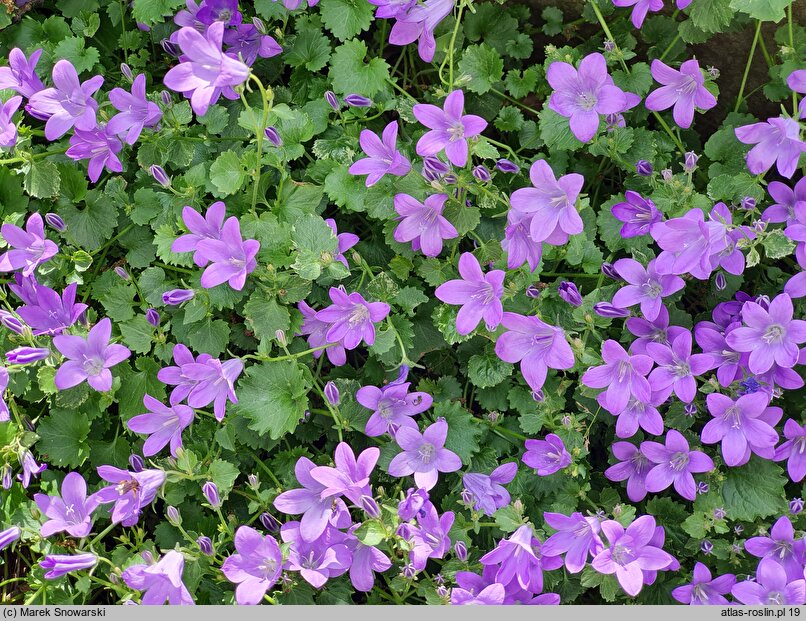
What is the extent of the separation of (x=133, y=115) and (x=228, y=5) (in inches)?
20.1

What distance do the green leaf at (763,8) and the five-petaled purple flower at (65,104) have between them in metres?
1.93

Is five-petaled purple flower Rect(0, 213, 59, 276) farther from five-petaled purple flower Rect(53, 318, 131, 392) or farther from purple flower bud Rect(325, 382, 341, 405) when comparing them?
purple flower bud Rect(325, 382, 341, 405)

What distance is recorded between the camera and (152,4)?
8.87 feet

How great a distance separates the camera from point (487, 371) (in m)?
2.51

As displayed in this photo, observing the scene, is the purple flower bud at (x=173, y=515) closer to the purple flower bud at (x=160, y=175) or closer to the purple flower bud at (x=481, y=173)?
the purple flower bud at (x=160, y=175)

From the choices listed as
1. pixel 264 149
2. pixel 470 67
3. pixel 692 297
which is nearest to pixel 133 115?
pixel 264 149

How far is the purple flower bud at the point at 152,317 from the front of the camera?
2494 millimetres

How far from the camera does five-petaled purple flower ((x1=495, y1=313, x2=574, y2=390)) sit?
217 cm

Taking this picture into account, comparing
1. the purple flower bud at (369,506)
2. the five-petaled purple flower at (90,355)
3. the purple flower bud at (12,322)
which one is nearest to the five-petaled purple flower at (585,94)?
the purple flower bud at (369,506)

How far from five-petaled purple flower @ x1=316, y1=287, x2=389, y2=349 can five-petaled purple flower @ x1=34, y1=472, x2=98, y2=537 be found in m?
0.86

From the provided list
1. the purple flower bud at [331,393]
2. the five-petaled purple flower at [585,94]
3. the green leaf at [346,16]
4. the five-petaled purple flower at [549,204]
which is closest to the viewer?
the five-petaled purple flower at [549,204]

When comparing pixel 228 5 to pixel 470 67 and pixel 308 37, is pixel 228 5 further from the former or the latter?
pixel 470 67

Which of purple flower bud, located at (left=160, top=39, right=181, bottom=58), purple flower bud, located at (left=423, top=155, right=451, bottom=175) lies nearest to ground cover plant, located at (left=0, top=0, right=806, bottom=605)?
purple flower bud, located at (left=423, top=155, right=451, bottom=175)

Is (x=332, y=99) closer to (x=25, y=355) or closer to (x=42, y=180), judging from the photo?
(x=42, y=180)
